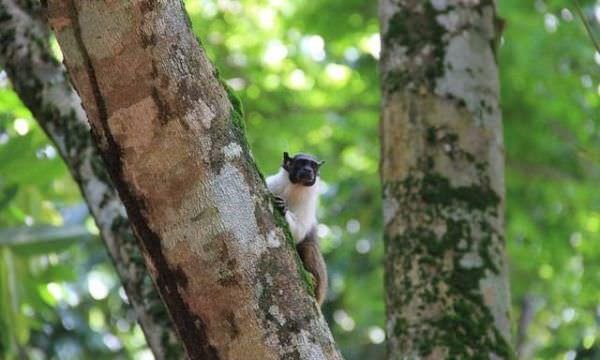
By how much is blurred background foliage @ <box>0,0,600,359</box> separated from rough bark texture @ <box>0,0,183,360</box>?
890mm

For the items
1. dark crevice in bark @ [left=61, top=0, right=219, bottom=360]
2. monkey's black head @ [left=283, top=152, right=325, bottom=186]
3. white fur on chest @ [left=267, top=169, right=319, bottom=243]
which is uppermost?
monkey's black head @ [left=283, top=152, right=325, bottom=186]

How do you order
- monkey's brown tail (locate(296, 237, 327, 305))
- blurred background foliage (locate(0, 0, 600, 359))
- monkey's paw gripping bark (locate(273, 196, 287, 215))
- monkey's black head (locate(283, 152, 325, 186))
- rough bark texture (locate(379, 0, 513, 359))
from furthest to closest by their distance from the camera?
1. blurred background foliage (locate(0, 0, 600, 359))
2. monkey's black head (locate(283, 152, 325, 186))
3. monkey's brown tail (locate(296, 237, 327, 305))
4. rough bark texture (locate(379, 0, 513, 359))
5. monkey's paw gripping bark (locate(273, 196, 287, 215))

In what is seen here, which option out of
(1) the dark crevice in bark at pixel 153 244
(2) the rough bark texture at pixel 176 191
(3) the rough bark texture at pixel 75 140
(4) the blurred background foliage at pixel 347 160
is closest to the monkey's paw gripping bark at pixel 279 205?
(2) the rough bark texture at pixel 176 191

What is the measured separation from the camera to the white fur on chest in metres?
5.79

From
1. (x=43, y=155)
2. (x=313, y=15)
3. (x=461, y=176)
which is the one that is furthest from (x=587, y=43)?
(x=43, y=155)

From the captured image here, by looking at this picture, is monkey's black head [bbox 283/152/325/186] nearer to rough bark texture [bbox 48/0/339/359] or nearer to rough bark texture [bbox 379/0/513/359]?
rough bark texture [bbox 379/0/513/359]

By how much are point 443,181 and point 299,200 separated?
1426 mm

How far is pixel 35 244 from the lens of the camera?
5.81m

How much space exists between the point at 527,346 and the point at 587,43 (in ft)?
18.1

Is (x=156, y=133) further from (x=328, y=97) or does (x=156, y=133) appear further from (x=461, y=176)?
(x=328, y=97)

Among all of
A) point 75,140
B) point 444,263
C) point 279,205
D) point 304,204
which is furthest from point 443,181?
point 75,140

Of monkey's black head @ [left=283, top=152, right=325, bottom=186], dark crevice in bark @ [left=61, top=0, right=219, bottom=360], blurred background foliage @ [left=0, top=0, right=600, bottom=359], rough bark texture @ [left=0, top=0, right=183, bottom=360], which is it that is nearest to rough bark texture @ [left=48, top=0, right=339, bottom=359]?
dark crevice in bark @ [left=61, top=0, right=219, bottom=360]

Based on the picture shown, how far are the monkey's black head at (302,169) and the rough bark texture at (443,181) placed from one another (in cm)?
105

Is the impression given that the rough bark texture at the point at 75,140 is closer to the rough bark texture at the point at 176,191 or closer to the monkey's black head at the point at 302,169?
the rough bark texture at the point at 176,191
